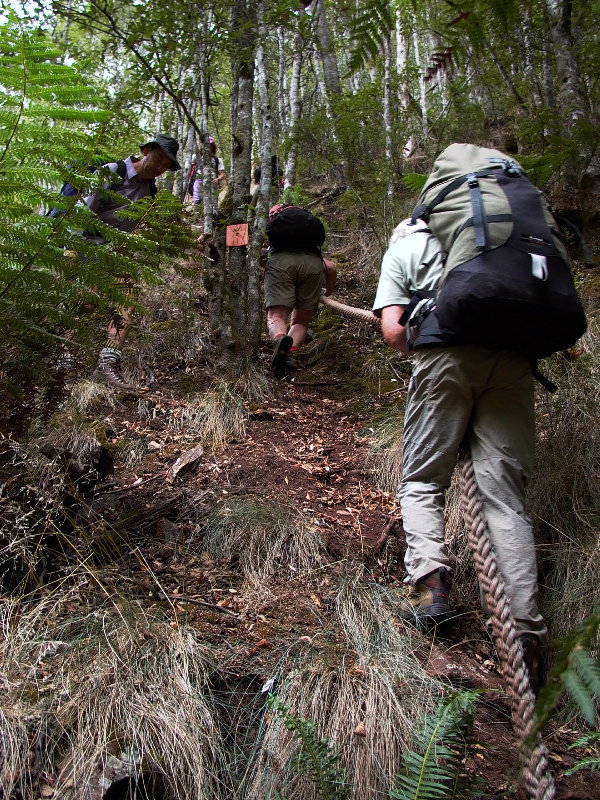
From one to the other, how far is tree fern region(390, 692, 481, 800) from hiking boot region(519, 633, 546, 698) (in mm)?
701

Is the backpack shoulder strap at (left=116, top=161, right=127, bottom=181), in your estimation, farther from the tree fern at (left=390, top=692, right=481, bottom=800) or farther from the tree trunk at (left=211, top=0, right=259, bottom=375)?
the tree fern at (left=390, top=692, right=481, bottom=800)

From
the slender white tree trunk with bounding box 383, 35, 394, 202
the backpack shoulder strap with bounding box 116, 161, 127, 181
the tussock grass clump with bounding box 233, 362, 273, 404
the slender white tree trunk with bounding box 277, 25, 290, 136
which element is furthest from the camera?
the slender white tree trunk with bounding box 277, 25, 290, 136

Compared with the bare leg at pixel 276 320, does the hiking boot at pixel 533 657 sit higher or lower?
lower

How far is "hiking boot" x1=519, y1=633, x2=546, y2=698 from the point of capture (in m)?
2.40

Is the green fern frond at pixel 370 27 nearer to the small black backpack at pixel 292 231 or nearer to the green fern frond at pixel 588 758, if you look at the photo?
the green fern frond at pixel 588 758

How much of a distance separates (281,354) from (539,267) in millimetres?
3808

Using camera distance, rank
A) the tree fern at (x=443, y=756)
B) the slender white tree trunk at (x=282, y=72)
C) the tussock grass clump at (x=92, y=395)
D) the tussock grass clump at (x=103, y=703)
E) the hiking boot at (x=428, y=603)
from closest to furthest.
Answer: the tree fern at (x=443, y=756), the tussock grass clump at (x=103, y=703), the hiking boot at (x=428, y=603), the tussock grass clump at (x=92, y=395), the slender white tree trunk at (x=282, y=72)

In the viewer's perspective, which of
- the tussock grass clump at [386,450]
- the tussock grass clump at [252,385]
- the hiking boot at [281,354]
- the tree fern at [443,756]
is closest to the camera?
the tree fern at [443,756]

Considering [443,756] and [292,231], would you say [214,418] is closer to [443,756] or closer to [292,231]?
[292,231]

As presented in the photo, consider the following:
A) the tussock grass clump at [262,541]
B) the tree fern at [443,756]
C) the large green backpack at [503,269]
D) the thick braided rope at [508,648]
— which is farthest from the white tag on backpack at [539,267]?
the tussock grass clump at [262,541]

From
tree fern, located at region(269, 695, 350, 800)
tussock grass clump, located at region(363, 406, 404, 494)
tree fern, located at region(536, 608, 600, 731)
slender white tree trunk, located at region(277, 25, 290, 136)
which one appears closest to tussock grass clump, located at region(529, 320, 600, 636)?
tussock grass clump, located at region(363, 406, 404, 494)

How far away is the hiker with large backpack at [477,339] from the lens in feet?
7.96

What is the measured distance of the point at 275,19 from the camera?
18.5 ft

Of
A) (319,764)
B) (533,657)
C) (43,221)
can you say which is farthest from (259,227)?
(319,764)
